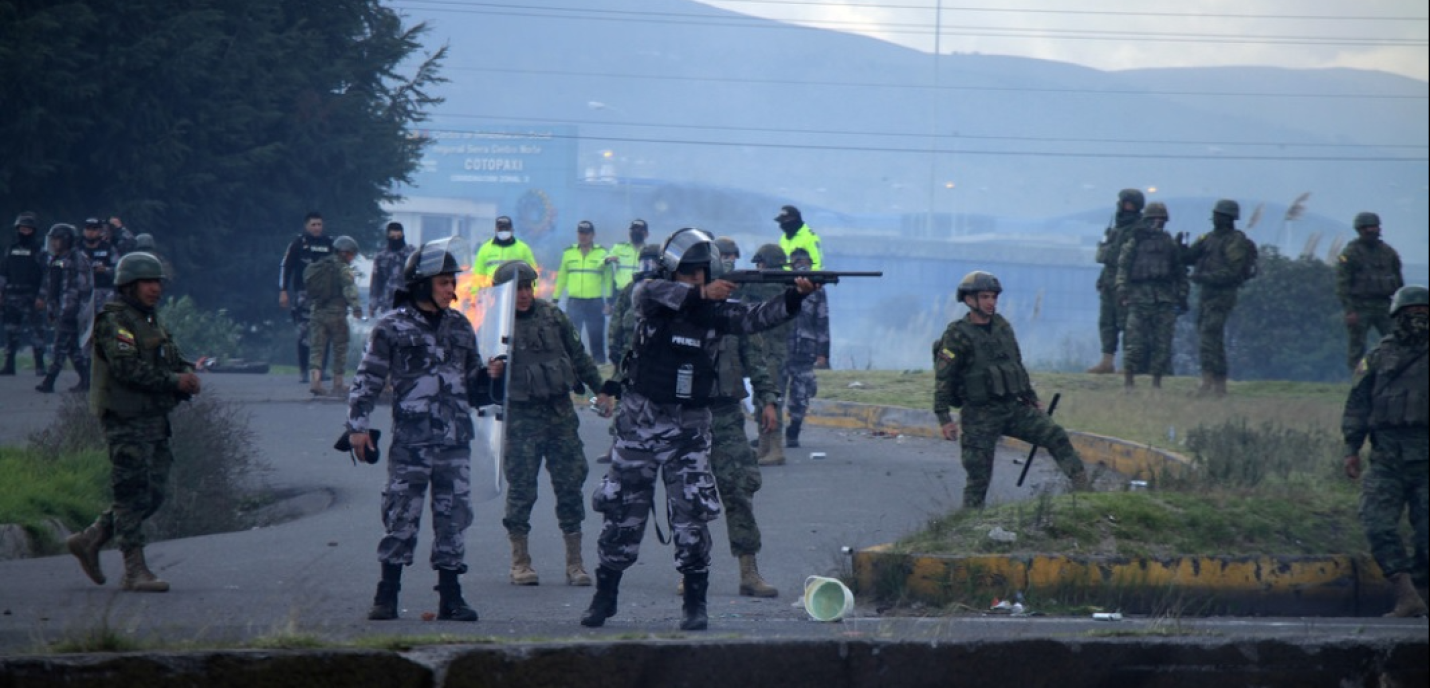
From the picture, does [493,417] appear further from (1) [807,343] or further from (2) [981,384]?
(1) [807,343]

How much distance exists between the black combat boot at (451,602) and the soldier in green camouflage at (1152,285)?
11.2 m

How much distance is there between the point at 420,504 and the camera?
790 centimetres

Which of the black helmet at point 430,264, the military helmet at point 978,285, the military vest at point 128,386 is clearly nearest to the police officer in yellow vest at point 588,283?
the military helmet at point 978,285

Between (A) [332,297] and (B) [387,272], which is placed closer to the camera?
(A) [332,297]

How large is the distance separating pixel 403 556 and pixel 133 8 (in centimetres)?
2316

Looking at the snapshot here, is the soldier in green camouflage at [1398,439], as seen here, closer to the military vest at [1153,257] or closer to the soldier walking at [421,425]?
the soldier walking at [421,425]

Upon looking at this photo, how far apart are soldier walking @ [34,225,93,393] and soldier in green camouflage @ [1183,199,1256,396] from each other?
12160 mm

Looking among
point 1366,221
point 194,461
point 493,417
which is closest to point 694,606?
point 493,417

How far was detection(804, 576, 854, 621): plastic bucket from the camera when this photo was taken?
7.91 m

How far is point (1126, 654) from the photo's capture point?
608 cm

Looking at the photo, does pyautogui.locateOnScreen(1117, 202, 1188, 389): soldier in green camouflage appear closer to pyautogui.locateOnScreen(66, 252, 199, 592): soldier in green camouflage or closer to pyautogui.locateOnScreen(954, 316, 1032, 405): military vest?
pyautogui.locateOnScreen(954, 316, 1032, 405): military vest

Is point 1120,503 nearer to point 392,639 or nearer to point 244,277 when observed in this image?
point 392,639

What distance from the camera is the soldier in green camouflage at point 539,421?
9164mm

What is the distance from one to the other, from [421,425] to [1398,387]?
5.13 m
